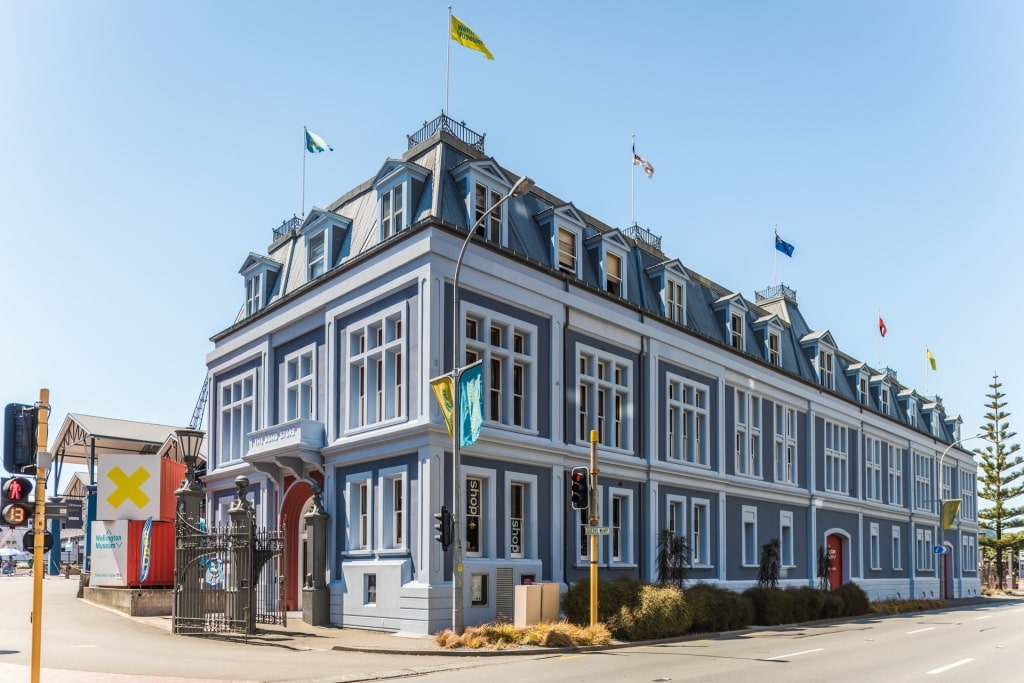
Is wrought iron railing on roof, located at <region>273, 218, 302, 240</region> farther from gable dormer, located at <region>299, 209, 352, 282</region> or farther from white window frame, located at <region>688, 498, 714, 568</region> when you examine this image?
white window frame, located at <region>688, 498, 714, 568</region>

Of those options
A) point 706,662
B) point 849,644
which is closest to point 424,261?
point 706,662

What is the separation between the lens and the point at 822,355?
1939 inches

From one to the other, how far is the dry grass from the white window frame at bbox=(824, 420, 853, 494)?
28482 mm

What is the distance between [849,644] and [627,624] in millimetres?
5350

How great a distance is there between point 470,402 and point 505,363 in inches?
222

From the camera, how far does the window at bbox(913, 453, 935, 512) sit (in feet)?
192

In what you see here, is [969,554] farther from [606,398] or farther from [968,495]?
[606,398]

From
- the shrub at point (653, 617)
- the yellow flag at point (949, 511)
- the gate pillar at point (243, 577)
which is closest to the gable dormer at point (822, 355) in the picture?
the yellow flag at point (949, 511)

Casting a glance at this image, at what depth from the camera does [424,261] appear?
25719 millimetres

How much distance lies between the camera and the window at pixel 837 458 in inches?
1873

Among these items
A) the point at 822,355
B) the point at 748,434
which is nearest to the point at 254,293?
the point at 748,434

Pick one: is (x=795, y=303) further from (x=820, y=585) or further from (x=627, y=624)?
(x=627, y=624)

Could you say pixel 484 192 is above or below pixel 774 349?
above

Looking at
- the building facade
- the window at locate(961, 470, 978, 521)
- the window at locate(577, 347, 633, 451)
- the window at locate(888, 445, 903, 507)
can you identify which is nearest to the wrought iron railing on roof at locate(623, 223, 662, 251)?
the building facade
